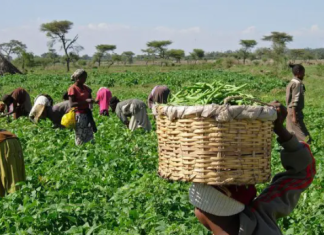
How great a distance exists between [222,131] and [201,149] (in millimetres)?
120

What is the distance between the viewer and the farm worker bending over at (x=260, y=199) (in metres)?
2.44

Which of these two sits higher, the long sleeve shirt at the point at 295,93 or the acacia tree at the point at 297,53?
the long sleeve shirt at the point at 295,93

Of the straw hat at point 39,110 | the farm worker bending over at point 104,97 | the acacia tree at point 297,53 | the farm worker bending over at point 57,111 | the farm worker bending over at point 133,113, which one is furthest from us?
the acacia tree at point 297,53

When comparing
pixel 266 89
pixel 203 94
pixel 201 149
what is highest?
pixel 203 94

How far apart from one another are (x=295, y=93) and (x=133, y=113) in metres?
2.99

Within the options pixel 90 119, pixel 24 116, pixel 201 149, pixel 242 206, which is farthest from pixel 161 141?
pixel 24 116

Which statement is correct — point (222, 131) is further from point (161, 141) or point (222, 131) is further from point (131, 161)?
point (131, 161)

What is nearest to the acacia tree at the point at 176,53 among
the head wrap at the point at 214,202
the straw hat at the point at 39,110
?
the straw hat at the point at 39,110

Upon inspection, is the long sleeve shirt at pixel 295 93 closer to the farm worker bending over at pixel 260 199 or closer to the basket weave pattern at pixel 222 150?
the farm worker bending over at pixel 260 199

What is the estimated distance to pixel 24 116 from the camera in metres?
12.5

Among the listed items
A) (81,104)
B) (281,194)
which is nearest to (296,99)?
(81,104)

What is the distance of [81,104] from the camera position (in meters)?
7.97

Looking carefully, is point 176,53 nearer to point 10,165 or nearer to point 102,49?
point 102,49

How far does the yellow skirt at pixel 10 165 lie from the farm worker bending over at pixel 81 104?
7.62 feet
